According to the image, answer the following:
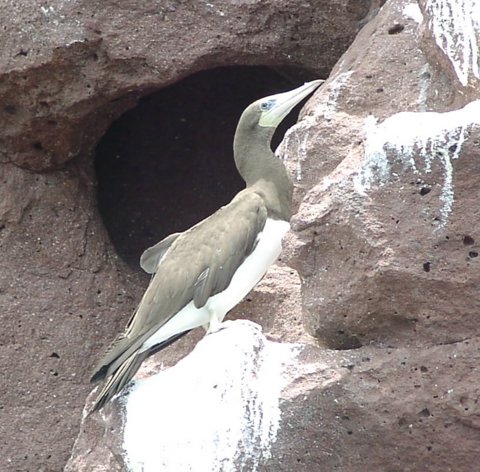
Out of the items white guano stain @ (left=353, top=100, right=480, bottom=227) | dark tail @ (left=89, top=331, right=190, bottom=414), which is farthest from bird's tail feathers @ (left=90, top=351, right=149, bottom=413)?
white guano stain @ (left=353, top=100, right=480, bottom=227)

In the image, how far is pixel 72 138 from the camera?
6.03m

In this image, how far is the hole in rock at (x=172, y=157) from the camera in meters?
6.89

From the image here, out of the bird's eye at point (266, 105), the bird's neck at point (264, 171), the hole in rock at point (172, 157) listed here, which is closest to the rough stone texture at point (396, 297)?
the bird's neck at point (264, 171)

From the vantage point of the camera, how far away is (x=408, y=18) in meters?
5.01

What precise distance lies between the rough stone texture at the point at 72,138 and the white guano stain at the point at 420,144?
4.10 feet

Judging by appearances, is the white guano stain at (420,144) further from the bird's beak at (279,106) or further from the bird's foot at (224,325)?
the bird's beak at (279,106)

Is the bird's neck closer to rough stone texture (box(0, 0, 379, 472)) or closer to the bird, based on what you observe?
the bird

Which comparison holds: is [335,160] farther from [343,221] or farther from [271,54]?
[271,54]

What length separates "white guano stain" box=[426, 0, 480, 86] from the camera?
448cm

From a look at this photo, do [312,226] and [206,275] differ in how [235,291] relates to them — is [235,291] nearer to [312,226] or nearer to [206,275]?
[206,275]

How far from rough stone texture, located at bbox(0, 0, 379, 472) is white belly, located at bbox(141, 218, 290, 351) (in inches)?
19.3

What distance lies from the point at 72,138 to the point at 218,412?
82.7 inches

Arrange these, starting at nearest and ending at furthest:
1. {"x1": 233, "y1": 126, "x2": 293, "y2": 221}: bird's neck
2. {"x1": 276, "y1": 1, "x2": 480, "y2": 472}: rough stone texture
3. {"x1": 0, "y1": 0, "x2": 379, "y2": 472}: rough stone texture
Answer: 1. {"x1": 276, "y1": 1, "x2": 480, "y2": 472}: rough stone texture
2. {"x1": 233, "y1": 126, "x2": 293, "y2": 221}: bird's neck
3. {"x1": 0, "y1": 0, "x2": 379, "y2": 472}: rough stone texture

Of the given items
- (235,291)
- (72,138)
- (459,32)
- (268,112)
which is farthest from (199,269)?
(72,138)
